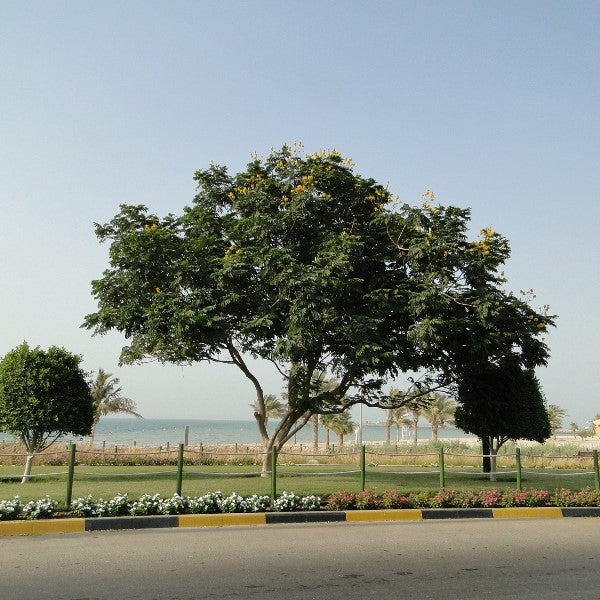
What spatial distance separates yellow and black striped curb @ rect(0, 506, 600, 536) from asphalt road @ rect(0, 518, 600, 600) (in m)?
0.47

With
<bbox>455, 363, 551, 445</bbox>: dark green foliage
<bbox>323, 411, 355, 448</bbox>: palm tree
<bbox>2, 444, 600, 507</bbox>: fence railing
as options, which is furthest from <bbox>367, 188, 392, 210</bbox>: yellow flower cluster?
<bbox>323, 411, 355, 448</bbox>: palm tree

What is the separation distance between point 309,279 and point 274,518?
235 inches

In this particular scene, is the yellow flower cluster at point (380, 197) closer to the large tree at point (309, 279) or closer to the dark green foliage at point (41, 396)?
the large tree at point (309, 279)

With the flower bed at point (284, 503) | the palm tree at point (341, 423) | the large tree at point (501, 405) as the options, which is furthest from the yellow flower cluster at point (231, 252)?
the palm tree at point (341, 423)

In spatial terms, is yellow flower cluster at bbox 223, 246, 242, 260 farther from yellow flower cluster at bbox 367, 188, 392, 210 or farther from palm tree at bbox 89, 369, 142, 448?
palm tree at bbox 89, 369, 142, 448

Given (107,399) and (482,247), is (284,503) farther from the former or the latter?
(107,399)

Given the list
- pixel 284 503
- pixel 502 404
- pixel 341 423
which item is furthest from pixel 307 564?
pixel 341 423

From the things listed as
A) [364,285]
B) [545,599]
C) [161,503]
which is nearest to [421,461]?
[364,285]

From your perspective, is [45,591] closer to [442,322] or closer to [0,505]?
[0,505]

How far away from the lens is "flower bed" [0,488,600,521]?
10883 mm

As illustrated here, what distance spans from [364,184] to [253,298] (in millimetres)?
5005

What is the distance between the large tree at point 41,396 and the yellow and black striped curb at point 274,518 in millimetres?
10084

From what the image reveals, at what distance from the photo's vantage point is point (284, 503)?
470 inches

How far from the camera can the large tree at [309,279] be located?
16.1 m
